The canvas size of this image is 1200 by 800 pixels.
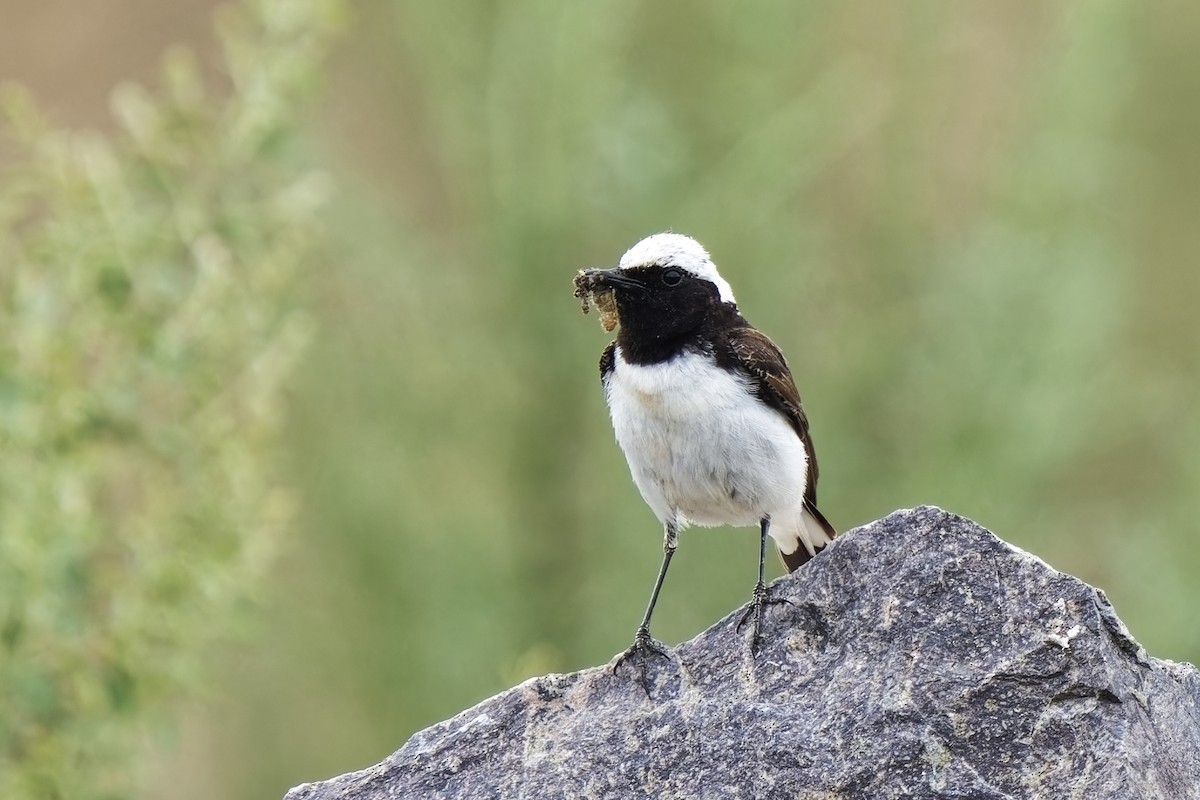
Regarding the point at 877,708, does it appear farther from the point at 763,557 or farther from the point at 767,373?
the point at 767,373

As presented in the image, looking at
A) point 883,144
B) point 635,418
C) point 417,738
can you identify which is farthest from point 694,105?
point 417,738

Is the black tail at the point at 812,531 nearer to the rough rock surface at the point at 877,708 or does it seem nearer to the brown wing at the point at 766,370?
the brown wing at the point at 766,370

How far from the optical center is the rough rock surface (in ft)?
10.3

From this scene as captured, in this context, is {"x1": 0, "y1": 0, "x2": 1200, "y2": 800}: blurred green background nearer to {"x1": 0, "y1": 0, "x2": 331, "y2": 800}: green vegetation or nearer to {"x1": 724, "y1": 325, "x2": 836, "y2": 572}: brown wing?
{"x1": 0, "y1": 0, "x2": 331, "y2": 800}: green vegetation

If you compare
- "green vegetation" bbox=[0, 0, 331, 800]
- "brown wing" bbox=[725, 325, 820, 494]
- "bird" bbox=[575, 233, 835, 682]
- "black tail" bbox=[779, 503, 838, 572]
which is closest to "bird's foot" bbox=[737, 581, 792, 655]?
"bird" bbox=[575, 233, 835, 682]

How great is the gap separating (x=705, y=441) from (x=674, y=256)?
528mm

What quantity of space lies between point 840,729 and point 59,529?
211 centimetres

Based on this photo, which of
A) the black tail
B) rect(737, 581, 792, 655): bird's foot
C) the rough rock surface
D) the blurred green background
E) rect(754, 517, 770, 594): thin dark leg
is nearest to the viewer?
the rough rock surface

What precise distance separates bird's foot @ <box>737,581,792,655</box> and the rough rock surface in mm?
21

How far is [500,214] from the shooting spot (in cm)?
727

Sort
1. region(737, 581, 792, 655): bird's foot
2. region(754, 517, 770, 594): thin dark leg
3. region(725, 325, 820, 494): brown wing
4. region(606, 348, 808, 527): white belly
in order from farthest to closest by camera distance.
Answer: region(725, 325, 820, 494): brown wing → region(606, 348, 808, 527): white belly → region(754, 517, 770, 594): thin dark leg → region(737, 581, 792, 655): bird's foot

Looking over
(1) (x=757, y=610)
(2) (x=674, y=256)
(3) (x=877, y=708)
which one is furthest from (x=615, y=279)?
(3) (x=877, y=708)

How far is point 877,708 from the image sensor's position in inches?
127

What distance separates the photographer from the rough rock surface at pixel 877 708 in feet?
10.3
